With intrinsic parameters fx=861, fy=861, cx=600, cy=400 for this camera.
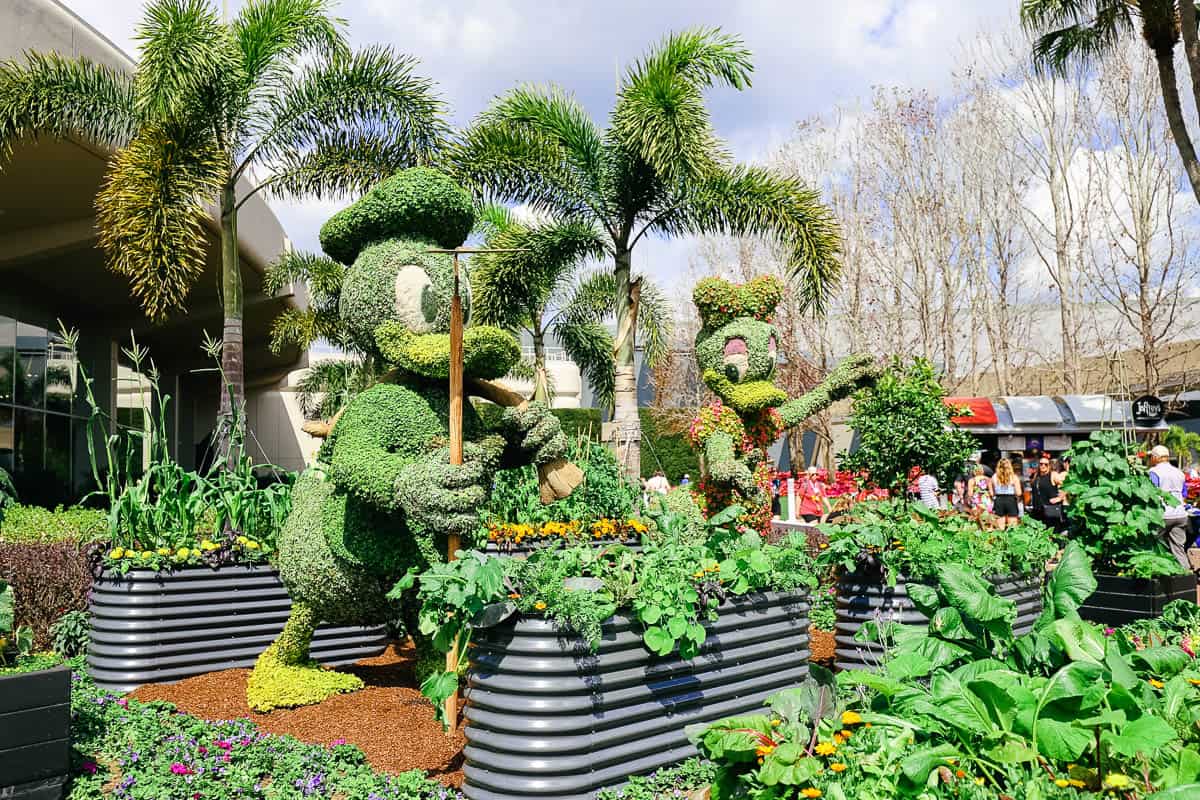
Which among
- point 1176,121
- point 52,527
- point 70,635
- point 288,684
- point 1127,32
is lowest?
point 288,684

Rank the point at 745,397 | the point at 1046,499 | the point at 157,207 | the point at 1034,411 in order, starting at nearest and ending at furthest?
1. the point at 745,397
2. the point at 157,207
3. the point at 1046,499
4. the point at 1034,411

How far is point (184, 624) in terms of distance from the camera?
5664 millimetres

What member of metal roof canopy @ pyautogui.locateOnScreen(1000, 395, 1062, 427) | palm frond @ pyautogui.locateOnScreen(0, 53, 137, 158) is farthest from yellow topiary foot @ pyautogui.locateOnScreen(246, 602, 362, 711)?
metal roof canopy @ pyautogui.locateOnScreen(1000, 395, 1062, 427)

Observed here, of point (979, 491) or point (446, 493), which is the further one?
point (979, 491)

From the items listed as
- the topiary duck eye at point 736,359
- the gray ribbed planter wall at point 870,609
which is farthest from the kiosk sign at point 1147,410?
the gray ribbed planter wall at point 870,609

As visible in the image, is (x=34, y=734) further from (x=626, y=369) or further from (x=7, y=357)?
(x=7, y=357)

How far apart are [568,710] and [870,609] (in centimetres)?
248

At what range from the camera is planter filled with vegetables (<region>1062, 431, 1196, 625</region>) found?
637 centimetres

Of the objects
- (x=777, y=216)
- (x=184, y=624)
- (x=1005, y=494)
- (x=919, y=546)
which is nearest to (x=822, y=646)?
(x=919, y=546)

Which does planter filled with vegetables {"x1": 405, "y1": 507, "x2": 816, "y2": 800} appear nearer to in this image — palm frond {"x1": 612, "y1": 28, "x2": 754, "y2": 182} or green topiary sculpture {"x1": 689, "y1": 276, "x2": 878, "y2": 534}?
green topiary sculpture {"x1": 689, "y1": 276, "x2": 878, "y2": 534}

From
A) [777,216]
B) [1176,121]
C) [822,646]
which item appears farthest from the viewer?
[1176,121]

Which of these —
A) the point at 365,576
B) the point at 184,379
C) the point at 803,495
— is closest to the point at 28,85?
the point at 365,576

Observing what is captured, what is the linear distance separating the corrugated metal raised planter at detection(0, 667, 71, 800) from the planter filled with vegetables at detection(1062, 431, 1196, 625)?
665 cm

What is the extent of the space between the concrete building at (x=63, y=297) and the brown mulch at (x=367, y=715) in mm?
1952
